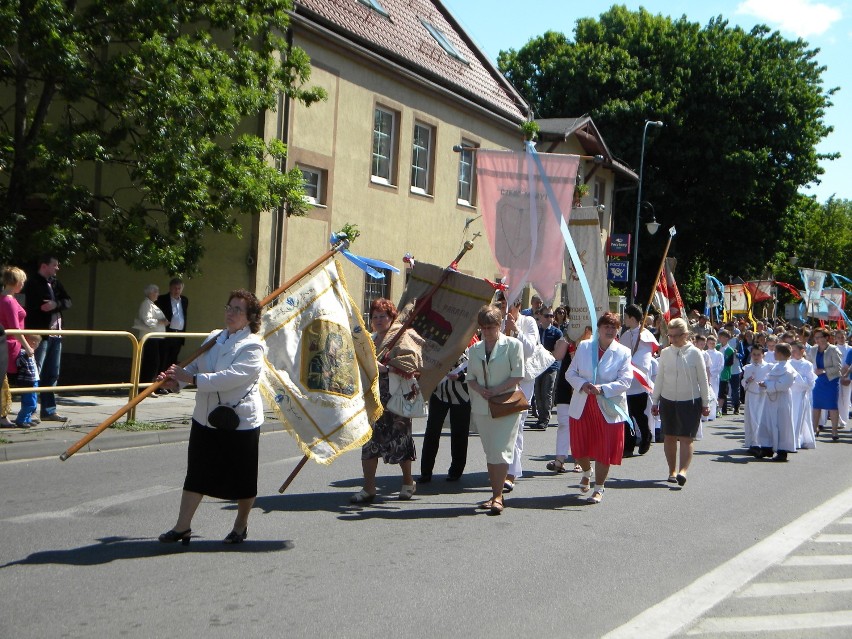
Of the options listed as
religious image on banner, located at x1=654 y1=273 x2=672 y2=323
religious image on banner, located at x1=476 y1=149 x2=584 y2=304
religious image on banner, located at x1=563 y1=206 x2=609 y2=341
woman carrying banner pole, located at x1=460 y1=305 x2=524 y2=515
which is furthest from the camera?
religious image on banner, located at x1=654 y1=273 x2=672 y2=323

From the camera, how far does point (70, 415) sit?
12.8 meters

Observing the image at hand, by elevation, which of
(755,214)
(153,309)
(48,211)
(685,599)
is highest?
(755,214)

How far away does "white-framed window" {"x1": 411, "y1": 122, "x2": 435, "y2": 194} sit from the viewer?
81.6 feet

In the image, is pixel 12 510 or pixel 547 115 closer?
pixel 12 510

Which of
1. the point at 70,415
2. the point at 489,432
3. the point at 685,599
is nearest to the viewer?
the point at 685,599

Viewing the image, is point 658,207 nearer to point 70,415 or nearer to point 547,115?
point 547,115

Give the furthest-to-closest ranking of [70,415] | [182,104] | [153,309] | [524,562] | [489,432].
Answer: [153,309] → [182,104] → [70,415] → [489,432] → [524,562]

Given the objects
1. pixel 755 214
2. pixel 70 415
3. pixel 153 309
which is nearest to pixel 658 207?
pixel 755 214

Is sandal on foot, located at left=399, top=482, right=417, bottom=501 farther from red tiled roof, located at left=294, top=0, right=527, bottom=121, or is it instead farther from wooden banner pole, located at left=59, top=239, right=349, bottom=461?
red tiled roof, located at left=294, top=0, right=527, bottom=121

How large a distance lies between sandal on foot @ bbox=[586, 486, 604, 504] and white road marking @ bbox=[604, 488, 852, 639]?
1578mm

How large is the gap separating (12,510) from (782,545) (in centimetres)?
568

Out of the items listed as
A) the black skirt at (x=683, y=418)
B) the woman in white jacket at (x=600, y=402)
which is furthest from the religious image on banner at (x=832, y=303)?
the woman in white jacket at (x=600, y=402)

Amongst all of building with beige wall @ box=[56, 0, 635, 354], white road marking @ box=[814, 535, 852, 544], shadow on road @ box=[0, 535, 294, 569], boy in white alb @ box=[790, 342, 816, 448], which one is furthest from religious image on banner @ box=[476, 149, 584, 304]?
building with beige wall @ box=[56, 0, 635, 354]

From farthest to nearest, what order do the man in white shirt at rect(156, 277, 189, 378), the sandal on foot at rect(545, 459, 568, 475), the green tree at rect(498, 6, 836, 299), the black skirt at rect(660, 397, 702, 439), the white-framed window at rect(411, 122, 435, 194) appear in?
1. the green tree at rect(498, 6, 836, 299)
2. the white-framed window at rect(411, 122, 435, 194)
3. the man in white shirt at rect(156, 277, 189, 378)
4. the sandal on foot at rect(545, 459, 568, 475)
5. the black skirt at rect(660, 397, 702, 439)
